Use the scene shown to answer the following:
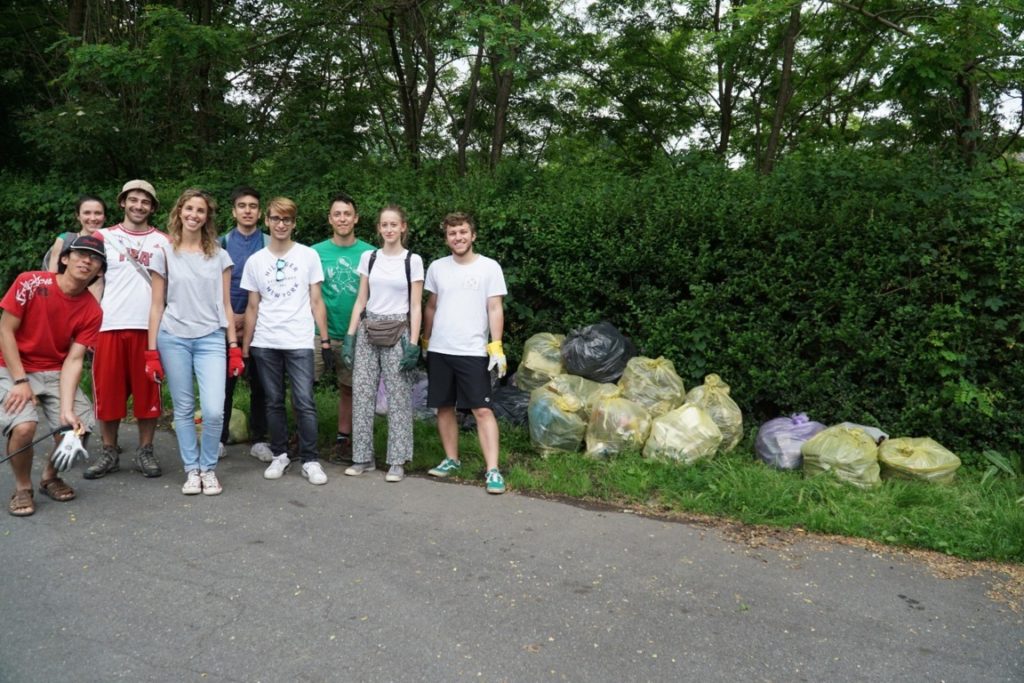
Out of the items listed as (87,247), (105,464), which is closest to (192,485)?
(105,464)

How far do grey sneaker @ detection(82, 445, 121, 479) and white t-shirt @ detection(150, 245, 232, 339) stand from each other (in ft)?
3.66

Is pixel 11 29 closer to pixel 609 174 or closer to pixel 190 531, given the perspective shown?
pixel 609 174

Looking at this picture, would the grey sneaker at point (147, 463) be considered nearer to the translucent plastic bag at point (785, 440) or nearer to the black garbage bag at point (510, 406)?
the black garbage bag at point (510, 406)

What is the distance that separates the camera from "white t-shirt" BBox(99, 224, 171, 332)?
195 inches

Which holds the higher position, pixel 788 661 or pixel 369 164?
pixel 369 164

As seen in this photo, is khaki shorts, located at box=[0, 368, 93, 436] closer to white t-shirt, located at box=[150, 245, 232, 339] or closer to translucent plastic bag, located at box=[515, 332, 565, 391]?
white t-shirt, located at box=[150, 245, 232, 339]

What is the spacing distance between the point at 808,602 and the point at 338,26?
11271mm

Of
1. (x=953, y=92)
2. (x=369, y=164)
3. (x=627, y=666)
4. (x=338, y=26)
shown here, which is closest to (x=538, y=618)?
(x=627, y=666)

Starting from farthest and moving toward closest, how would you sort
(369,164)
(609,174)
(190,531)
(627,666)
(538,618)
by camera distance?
(369,164) → (609,174) → (190,531) → (538,618) → (627,666)

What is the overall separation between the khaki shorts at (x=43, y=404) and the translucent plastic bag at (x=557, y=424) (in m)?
3.08

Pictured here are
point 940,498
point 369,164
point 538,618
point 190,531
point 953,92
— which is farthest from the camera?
point 369,164

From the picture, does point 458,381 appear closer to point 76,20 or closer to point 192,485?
point 192,485

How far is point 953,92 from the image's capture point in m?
6.38

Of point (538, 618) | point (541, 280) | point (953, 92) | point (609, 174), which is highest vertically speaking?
point (953, 92)
